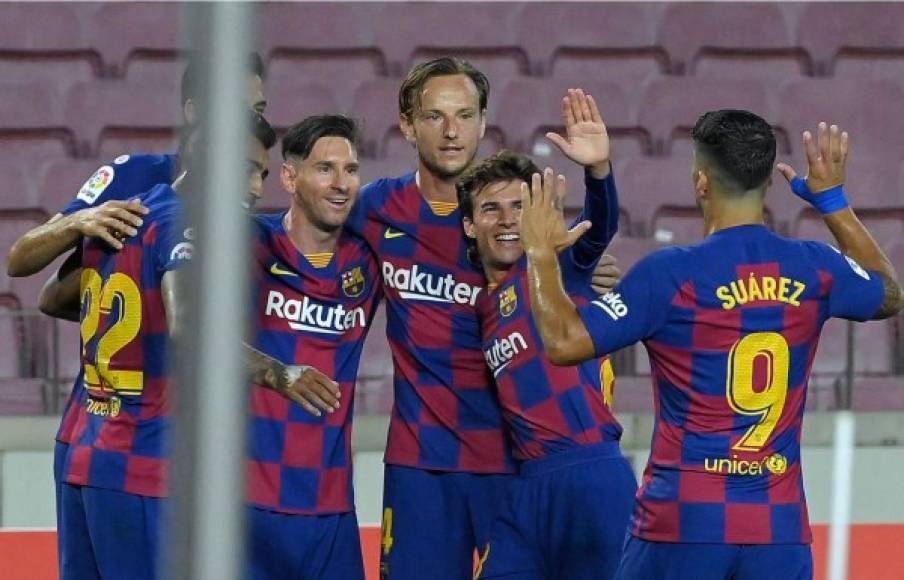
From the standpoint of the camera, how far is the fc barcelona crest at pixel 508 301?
3633mm

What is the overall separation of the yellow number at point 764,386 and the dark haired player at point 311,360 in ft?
3.26

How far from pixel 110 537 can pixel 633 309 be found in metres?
1.33

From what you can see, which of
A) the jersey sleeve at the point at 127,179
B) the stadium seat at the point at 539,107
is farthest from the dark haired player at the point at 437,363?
the stadium seat at the point at 539,107

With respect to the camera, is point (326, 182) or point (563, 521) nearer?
point (563, 521)

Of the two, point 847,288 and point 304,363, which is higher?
point 847,288

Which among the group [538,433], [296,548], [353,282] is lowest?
[296,548]

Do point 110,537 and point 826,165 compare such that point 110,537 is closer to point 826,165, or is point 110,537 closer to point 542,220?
point 542,220

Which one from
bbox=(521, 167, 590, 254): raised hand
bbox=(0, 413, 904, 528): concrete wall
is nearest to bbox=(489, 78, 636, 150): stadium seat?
bbox=(0, 413, 904, 528): concrete wall

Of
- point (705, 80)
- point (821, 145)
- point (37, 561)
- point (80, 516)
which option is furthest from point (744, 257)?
point (705, 80)

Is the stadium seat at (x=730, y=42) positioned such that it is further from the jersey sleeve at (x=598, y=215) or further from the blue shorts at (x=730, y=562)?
the blue shorts at (x=730, y=562)

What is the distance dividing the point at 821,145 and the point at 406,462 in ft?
3.92

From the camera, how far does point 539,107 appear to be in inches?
283

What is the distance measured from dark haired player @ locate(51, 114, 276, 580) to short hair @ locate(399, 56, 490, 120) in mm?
573

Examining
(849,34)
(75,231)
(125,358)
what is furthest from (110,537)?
(849,34)
